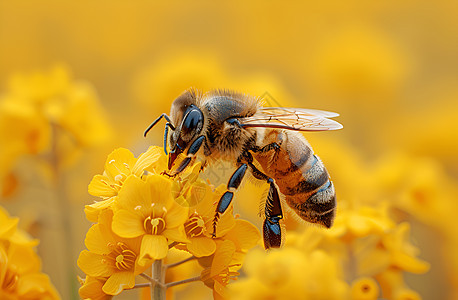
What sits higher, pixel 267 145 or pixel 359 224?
pixel 267 145

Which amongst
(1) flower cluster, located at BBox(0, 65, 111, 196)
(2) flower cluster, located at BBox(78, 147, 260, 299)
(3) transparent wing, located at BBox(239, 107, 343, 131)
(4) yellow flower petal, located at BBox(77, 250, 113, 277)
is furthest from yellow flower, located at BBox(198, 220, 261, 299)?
(1) flower cluster, located at BBox(0, 65, 111, 196)

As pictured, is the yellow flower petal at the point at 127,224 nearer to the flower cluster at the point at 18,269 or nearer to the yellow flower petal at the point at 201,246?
the yellow flower petal at the point at 201,246

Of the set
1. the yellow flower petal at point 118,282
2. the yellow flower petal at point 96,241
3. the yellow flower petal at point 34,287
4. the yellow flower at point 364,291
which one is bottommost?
the yellow flower petal at point 34,287

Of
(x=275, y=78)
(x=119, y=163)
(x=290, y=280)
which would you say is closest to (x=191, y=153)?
(x=119, y=163)

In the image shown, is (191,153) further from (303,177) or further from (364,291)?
(364,291)

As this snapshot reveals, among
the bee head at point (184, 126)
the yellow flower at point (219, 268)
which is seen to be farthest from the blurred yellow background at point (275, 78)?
the yellow flower at point (219, 268)

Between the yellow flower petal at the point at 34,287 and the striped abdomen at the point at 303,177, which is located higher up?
the striped abdomen at the point at 303,177

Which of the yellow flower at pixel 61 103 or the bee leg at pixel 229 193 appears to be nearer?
the bee leg at pixel 229 193
